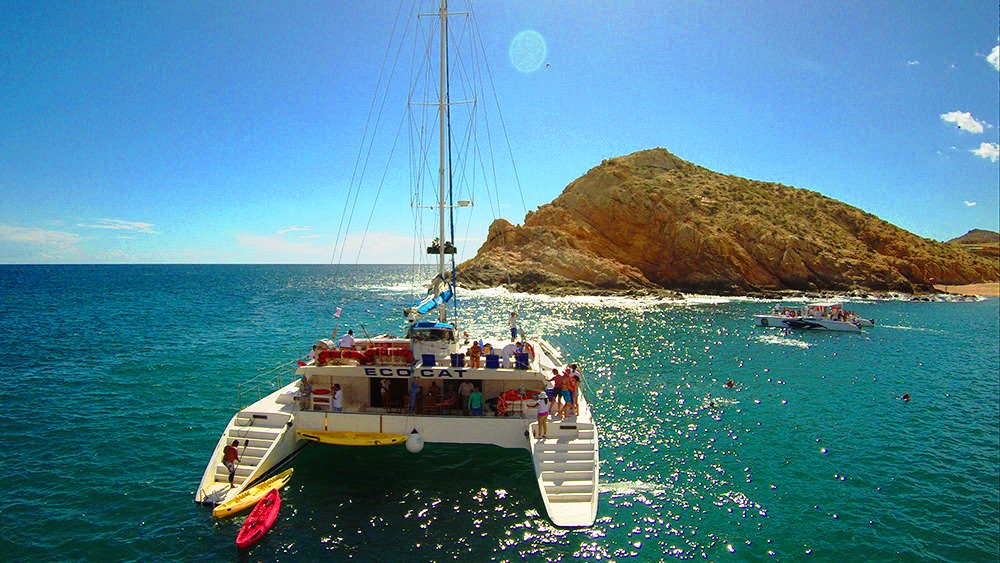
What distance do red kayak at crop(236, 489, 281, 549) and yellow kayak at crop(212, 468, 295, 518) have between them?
0.27 meters

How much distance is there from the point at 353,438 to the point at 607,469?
7832 mm

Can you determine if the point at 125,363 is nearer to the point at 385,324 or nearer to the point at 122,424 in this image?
the point at 122,424

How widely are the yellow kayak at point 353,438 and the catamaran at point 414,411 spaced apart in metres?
0.03

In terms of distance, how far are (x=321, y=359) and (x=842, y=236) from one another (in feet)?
328

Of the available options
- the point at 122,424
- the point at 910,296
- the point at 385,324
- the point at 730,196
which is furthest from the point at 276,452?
the point at 730,196

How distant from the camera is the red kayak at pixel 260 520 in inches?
433

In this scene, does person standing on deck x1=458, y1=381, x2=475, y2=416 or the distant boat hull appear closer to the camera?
person standing on deck x1=458, y1=381, x2=475, y2=416

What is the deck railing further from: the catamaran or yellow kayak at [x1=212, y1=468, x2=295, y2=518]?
yellow kayak at [x1=212, y1=468, x2=295, y2=518]

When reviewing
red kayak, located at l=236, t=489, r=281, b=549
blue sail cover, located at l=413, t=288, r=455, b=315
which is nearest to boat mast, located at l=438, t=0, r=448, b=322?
blue sail cover, located at l=413, t=288, r=455, b=315

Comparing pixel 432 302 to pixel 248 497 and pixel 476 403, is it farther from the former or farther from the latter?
pixel 248 497

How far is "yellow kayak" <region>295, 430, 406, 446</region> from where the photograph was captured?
48.4 feet

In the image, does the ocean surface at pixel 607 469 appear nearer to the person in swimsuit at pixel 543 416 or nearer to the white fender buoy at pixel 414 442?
the white fender buoy at pixel 414 442

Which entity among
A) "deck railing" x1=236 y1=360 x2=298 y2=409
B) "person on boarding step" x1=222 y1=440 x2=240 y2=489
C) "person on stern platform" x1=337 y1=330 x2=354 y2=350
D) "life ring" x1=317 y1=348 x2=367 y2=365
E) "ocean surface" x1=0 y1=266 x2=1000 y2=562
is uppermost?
"person on stern platform" x1=337 y1=330 x2=354 y2=350

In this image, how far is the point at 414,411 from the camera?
→ 15.6 m
